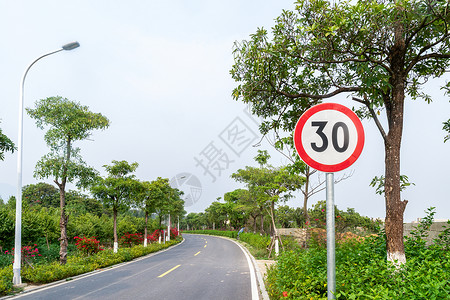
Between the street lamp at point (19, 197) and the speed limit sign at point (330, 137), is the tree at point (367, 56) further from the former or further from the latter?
the street lamp at point (19, 197)

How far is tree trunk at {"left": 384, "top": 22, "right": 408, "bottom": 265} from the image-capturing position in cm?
486

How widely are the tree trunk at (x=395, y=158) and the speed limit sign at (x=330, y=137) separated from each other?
2856mm

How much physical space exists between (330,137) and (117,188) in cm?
1820

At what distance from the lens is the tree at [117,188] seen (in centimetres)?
1853

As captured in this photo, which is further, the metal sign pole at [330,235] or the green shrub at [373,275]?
the green shrub at [373,275]

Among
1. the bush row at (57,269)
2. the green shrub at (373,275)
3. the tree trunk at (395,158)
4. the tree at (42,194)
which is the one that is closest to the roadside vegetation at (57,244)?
the bush row at (57,269)

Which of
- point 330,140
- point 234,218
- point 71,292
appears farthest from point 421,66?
point 234,218

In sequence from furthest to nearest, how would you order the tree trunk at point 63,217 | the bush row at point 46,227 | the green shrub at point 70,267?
the bush row at point 46,227
the tree trunk at point 63,217
the green shrub at point 70,267

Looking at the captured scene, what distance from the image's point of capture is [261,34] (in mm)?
5859

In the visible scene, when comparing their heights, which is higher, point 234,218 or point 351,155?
point 351,155

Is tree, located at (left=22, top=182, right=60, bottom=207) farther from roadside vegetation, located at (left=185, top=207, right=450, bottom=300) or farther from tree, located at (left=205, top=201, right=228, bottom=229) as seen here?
roadside vegetation, located at (left=185, top=207, right=450, bottom=300)

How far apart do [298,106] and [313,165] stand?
4422mm

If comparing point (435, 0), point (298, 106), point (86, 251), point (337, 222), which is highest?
point (435, 0)

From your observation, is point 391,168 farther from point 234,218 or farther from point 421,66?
point 234,218
